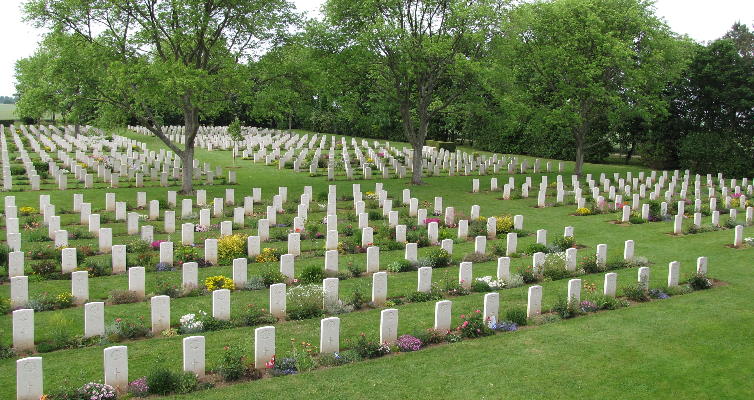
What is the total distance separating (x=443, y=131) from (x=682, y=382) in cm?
5277

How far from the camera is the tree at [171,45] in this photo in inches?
926

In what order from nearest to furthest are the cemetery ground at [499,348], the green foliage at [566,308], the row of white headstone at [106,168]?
the cemetery ground at [499,348] < the green foliage at [566,308] < the row of white headstone at [106,168]

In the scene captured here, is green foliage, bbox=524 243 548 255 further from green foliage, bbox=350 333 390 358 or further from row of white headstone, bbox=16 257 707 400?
green foliage, bbox=350 333 390 358

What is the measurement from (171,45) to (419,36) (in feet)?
36.2

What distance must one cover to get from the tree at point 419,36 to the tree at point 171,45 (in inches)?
131

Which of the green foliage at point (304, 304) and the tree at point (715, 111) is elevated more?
the tree at point (715, 111)

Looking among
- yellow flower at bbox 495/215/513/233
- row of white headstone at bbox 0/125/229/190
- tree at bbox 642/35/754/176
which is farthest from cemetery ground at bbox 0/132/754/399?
tree at bbox 642/35/754/176

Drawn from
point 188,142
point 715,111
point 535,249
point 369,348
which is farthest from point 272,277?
point 715,111

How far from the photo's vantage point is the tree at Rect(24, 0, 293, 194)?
23516 mm

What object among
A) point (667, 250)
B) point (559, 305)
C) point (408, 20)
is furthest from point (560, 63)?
point (559, 305)

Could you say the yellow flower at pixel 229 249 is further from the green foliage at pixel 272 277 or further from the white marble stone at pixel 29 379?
the white marble stone at pixel 29 379

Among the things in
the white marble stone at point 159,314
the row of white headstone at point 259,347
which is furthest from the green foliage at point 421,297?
the white marble stone at point 159,314

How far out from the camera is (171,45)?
26.2 m

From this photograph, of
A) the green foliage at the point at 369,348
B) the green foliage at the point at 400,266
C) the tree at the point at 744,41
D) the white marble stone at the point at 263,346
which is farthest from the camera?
the tree at the point at 744,41
